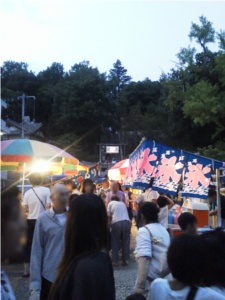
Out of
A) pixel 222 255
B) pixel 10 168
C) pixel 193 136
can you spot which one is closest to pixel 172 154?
pixel 222 255

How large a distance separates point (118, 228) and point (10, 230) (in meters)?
8.16

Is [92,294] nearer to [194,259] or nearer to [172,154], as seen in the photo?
[194,259]

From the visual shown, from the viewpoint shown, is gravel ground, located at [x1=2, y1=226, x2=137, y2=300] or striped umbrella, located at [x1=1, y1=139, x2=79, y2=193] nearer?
gravel ground, located at [x1=2, y1=226, x2=137, y2=300]

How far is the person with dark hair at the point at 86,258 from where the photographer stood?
94.8 inches

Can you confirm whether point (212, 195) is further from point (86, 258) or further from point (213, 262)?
point (86, 258)

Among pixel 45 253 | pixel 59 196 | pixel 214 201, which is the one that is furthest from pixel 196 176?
pixel 45 253

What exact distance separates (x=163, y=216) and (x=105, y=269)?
5.42m

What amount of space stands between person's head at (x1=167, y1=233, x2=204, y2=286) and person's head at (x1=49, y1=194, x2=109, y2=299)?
1.44 feet

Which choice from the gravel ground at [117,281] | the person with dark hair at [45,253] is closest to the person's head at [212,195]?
the gravel ground at [117,281]

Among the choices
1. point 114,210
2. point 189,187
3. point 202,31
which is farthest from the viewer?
point 202,31

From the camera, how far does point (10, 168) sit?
38.3 feet

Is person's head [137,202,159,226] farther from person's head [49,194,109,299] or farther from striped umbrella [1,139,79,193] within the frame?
striped umbrella [1,139,79,193]

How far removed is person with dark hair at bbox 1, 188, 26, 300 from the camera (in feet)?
6.55

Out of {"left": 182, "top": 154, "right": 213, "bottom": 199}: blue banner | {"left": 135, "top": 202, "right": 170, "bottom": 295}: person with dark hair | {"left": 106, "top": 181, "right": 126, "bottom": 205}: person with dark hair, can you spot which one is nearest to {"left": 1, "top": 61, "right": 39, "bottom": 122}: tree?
{"left": 106, "top": 181, "right": 126, "bottom": 205}: person with dark hair
